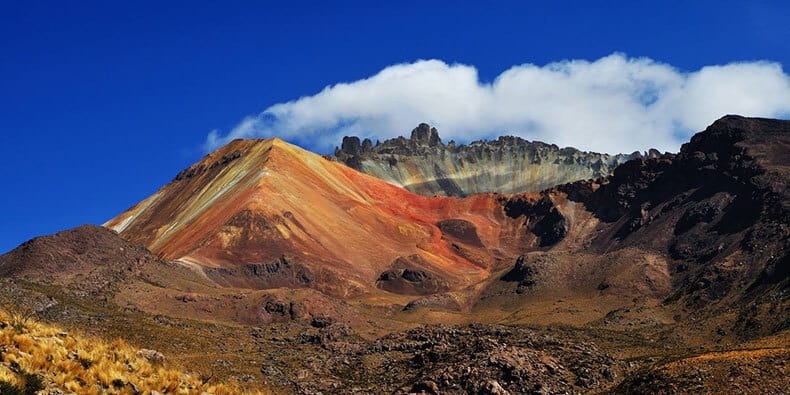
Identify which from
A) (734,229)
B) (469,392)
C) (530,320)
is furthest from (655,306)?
(469,392)

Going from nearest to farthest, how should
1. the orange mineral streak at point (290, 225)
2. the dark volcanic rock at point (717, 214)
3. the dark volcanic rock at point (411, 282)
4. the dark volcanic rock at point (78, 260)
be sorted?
1. the dark volcanic rock at point (78, 260)
2. the dark volcanic rock at point (717, 214)
3. the orange mineral streak at point (290, 225)
4. the dark volcanic rock at point (411, 282)

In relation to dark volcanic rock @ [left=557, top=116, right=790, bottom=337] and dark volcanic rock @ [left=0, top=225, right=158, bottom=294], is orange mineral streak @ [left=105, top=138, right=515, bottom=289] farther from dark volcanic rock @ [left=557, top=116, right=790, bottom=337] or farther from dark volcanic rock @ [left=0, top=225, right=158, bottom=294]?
dark volcanic rock @ [left=557, top=116, right=790, bottom=337]

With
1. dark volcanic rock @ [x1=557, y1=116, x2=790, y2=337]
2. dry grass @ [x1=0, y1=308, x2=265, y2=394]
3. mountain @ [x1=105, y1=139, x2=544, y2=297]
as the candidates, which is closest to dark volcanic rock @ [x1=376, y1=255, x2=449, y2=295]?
mountain @ [x1=105, y1=139, x2=544, y2=297]

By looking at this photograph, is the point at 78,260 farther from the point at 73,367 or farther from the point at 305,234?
the point at 73,367

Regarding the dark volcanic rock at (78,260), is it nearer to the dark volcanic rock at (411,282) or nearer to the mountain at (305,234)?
the mountain at (305,234)

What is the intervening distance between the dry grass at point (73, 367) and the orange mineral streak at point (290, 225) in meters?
112

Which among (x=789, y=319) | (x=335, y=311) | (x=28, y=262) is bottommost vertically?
(x=789, y=319)

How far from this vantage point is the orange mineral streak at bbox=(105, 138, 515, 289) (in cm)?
14250

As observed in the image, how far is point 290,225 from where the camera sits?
151 metres

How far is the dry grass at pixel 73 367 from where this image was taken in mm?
17031

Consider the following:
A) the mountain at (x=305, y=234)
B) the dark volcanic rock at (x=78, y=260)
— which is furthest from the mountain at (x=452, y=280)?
the mountain at (x=305, y=234)

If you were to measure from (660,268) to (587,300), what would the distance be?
18120 millimetres

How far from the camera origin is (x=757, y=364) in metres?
40.3

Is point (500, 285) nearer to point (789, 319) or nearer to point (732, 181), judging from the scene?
point (732, 181)
